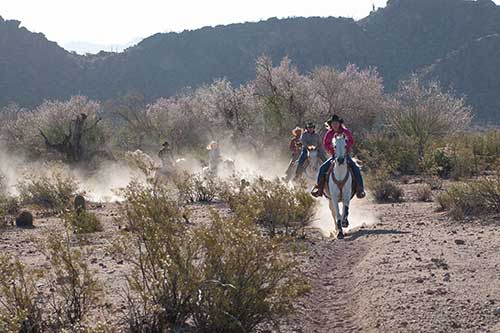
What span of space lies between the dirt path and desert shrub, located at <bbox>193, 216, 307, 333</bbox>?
0.63m

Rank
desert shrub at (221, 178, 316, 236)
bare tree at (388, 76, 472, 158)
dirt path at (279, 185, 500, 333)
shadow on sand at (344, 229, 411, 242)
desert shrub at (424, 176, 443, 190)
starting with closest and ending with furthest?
dirt path at (279, 185, 500, 333) → desert shrub at (221, 178, 316, 236) → shadow on sand at (344, 229, 411, 242) → desert shrub at (424, 176, 443, 190) → bare tree at (388, 76, 472, 158)

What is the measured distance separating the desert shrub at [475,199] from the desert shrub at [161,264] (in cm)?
857

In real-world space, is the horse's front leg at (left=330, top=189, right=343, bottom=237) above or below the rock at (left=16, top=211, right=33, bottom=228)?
below

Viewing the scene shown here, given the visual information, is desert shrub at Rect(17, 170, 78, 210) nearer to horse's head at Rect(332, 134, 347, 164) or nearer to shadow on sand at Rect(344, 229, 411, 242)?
horse's head at Rect(332, 134, 347, 164)

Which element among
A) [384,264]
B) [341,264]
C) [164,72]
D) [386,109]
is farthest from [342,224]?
[164,72]

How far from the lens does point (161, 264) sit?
6223 millimetres

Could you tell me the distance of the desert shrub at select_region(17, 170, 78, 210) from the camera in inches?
736

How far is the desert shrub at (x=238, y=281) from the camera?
6000 millimetres

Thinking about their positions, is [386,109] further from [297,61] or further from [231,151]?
[297,61]

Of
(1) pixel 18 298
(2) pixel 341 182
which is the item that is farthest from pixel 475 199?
(1) pixel 18 298

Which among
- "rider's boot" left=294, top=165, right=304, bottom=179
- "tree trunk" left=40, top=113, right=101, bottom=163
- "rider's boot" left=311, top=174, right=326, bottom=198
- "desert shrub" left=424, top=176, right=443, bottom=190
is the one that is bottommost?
"desert shrub" left=424, top=176, right=443, bottom=190

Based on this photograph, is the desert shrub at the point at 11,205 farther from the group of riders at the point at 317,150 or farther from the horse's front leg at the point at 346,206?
the horse's front leg at the point at 346,206

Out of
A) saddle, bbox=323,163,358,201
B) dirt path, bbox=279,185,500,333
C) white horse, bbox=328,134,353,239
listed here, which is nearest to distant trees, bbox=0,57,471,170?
saddle, bbox=323,163,358,201

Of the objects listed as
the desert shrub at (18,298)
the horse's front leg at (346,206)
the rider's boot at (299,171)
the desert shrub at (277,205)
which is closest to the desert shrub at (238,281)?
the desert shrub at (18,298)
